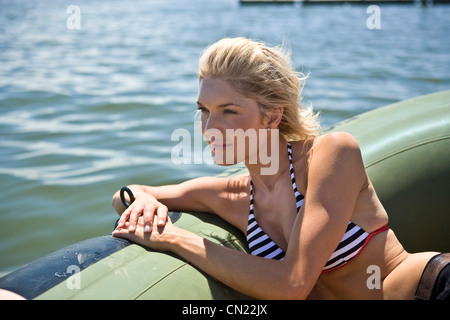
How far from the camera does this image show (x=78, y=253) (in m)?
1.59

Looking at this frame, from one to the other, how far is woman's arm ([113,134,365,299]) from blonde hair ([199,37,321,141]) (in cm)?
22

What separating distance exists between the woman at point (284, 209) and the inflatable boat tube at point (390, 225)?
2.7 inches

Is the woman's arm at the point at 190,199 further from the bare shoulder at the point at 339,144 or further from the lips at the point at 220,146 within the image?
the bare shoulder at the point at 339,144

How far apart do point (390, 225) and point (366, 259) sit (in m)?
0.57

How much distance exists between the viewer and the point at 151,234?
1.63m

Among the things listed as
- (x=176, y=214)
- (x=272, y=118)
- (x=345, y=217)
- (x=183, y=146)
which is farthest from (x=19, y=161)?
(x=345, y=217)

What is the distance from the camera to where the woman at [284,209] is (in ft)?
4.74

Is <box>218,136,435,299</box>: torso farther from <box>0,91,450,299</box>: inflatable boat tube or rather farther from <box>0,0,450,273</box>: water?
<box>0,0,450,273</box>: water

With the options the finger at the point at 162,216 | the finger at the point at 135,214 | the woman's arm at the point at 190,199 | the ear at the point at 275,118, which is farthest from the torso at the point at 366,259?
the finger at the point at 135,214

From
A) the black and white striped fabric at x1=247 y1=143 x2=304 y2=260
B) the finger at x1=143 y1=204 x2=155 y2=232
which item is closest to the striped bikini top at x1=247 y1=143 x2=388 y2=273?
the black and white striped fabric at x1=247 y1=143 x2=304 y2=260

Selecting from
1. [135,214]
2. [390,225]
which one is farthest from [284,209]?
[390,225]

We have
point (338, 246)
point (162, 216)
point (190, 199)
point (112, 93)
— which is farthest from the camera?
point (112, 93)

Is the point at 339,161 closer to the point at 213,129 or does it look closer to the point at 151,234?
the point at 213,129

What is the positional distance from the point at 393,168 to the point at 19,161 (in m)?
2.99
